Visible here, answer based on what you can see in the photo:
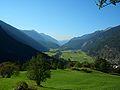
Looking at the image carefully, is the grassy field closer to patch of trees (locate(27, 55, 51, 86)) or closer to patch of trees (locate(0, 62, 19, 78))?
patch of trees (locate(27, 55, 51, 86))

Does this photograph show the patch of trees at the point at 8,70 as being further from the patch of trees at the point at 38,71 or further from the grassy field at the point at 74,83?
the patch of trees at the point at 38,71

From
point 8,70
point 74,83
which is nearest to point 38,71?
point 74,83

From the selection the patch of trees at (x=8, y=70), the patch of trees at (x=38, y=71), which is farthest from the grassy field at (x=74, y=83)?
the patch of trees at (x=8, y=70)

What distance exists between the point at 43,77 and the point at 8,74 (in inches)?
1610

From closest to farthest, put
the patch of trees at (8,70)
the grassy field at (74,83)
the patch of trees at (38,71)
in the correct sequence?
the grassy field at (74,83), the patch of trees at (38,71), the patch of trees at (8,70)

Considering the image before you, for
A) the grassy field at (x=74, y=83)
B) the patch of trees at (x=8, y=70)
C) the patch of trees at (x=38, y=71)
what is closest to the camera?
the grassy field at (x=74, y=83)

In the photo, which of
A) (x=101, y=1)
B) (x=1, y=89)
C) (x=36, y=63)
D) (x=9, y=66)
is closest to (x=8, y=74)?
(x=9, y=66)

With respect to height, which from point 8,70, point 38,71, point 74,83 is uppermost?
point 8,70

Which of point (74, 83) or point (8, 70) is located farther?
point (8, 70)

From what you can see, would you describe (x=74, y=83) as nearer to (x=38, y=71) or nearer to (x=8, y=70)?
(x=38, y=71)

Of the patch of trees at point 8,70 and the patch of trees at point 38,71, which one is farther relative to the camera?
the patch of trees at point 8,70

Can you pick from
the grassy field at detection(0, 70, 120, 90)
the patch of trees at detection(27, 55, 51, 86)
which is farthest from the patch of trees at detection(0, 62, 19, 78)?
the patch of trees at detection(27, 55, 51, 86)

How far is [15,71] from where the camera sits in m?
114

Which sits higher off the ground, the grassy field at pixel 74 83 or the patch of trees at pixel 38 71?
the patch of trees at pixel 38 71
